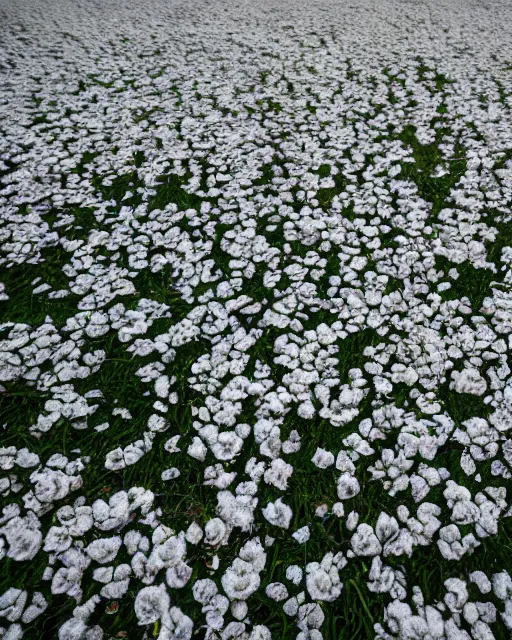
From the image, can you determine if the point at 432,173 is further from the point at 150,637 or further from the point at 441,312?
the point at 150,637

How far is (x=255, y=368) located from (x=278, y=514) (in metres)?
1.00

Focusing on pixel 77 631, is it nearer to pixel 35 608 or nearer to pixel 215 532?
pixel 35 608

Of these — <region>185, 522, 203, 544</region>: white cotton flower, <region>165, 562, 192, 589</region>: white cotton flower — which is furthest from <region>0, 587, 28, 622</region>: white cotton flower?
<region>185, 522, 203, 544</region>: white cotton flower

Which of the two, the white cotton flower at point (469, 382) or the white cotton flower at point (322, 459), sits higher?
the white cotton flower at point (469, 382)

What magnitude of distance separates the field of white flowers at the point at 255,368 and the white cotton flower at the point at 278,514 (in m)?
0.01

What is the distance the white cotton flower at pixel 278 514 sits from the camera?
7.44 feet

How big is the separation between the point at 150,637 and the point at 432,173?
489 centimetres

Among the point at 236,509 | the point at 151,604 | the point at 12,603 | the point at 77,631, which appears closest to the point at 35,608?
the point at 12,603

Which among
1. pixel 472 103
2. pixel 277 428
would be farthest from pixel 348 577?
pixel 472 103

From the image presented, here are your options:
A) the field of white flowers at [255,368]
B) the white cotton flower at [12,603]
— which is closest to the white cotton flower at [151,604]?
the field of white flowers at [255,368]

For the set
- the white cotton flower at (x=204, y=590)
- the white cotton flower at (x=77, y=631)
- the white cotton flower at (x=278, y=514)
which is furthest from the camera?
the white cotton flower at (x=278, y=514)

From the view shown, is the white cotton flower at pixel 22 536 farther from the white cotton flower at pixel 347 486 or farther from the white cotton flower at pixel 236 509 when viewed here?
the white cotton flower at pixel 347 486

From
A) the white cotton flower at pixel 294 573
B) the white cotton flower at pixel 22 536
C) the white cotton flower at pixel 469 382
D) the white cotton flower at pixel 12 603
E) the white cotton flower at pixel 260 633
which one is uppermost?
the white cotton flower at pixel 469 382

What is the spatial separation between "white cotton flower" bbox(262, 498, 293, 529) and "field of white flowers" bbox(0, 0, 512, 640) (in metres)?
0.01
